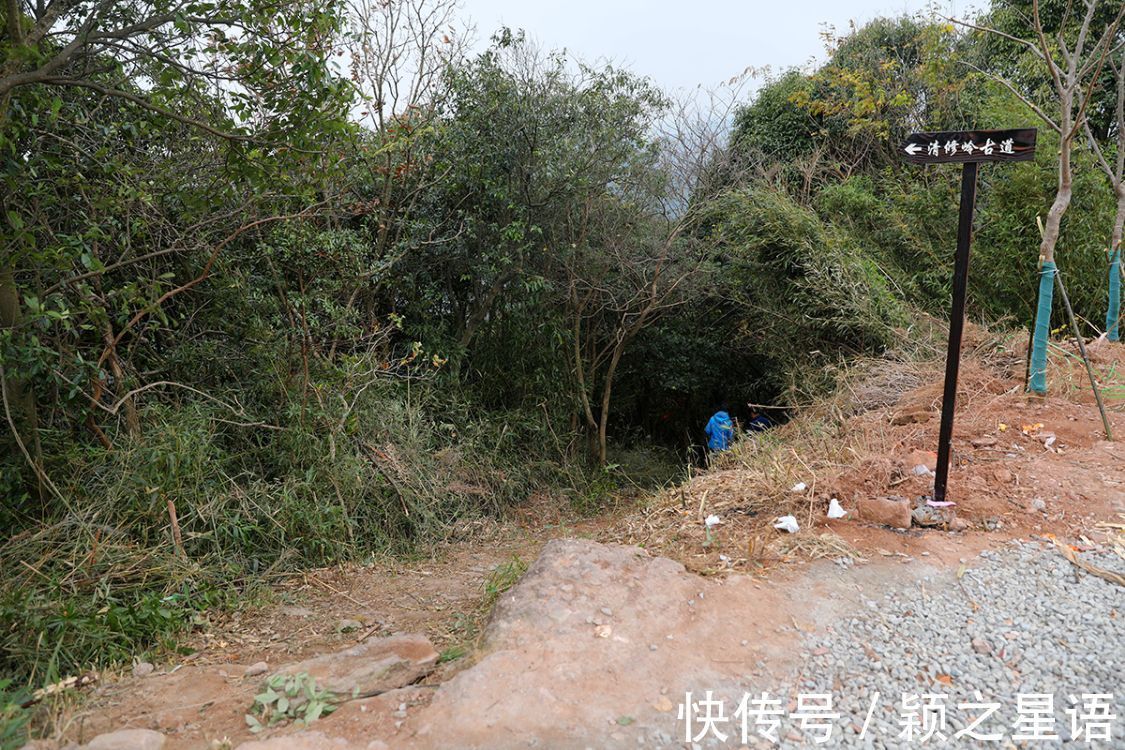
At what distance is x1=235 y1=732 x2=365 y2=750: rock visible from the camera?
→ 2.08m

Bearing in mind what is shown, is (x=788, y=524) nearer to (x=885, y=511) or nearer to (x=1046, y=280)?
(x=885, y=511)

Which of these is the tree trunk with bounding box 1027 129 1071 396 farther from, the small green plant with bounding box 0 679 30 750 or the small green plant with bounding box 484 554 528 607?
the small green plant with bounding box 0 679 30 750

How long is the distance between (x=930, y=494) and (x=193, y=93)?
4285 millimetres

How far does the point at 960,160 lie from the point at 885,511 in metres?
1.69

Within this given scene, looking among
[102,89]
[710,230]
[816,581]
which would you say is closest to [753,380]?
[710,230]

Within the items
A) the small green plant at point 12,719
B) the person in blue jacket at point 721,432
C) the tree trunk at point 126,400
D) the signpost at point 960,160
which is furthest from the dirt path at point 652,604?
the person in blue jacket at point 721,432

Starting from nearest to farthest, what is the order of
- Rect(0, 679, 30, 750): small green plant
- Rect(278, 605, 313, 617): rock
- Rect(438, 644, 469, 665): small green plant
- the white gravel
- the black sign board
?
Rect(0, 679, 30, 750): small green plant → the white gravel → Rect(438, 644, 469, 665): small green plant → the black sign board → Rect(278, 605, 313, 617): rock

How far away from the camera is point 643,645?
8.49 ft

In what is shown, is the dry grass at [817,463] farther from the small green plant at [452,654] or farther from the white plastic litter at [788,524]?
the small green plant at [452,654]

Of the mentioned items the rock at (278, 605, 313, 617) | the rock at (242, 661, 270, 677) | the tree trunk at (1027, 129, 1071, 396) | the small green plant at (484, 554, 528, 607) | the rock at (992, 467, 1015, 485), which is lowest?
the rock at (278, 605, 313, 617)

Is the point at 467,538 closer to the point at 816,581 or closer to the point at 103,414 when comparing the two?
the point at 103,414

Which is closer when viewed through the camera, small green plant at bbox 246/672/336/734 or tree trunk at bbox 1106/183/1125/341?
small green plant at bbox 246/672/336/734

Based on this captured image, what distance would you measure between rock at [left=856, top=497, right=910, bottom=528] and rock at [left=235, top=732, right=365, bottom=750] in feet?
8.23

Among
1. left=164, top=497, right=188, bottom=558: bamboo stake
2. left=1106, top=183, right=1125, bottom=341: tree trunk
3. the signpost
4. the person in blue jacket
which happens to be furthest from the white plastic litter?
left=1106, top=183, right=1125, bottom=341: tree trunk
